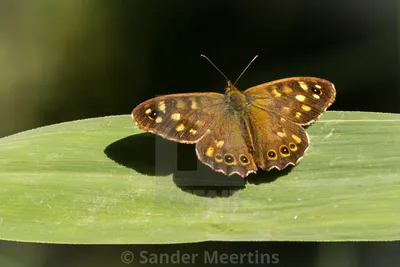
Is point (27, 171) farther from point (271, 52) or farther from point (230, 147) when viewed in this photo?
point (271, 52)

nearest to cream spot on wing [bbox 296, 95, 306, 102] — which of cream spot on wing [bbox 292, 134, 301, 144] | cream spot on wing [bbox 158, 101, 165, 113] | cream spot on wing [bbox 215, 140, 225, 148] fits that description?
cream spot on wing [bbox 292, 134, 301, 144]

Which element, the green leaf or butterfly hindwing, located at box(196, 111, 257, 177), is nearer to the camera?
the green leaf

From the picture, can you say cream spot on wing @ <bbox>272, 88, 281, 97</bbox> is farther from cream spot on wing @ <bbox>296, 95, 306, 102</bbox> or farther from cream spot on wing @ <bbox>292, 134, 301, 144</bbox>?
cream spot on wing @ <bbox>292, 134, 301, 144</bbox>

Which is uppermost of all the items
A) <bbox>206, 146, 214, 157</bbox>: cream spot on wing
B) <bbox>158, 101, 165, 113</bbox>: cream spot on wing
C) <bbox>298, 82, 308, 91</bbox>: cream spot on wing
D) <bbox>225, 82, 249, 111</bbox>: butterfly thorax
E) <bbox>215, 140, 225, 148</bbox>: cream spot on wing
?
<bbox>298, 82, 308, 91</bbox>: cream spot on wing

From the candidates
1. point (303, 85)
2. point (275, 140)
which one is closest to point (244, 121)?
point (275, 140)

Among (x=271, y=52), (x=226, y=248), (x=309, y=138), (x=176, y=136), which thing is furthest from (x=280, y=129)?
(x=271, y=52)

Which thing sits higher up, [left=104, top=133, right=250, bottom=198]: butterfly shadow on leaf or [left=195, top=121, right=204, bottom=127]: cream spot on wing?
[left=195, top=121, right=204, bottom=127]: cream spot on wing

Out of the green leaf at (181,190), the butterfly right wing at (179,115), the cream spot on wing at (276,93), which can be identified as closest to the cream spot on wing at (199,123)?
the butterfly right wing at (179,115)

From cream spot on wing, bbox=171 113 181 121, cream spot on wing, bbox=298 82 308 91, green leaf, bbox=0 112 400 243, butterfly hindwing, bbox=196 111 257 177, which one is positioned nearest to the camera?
green leaf, bbox=0 112 400 243
